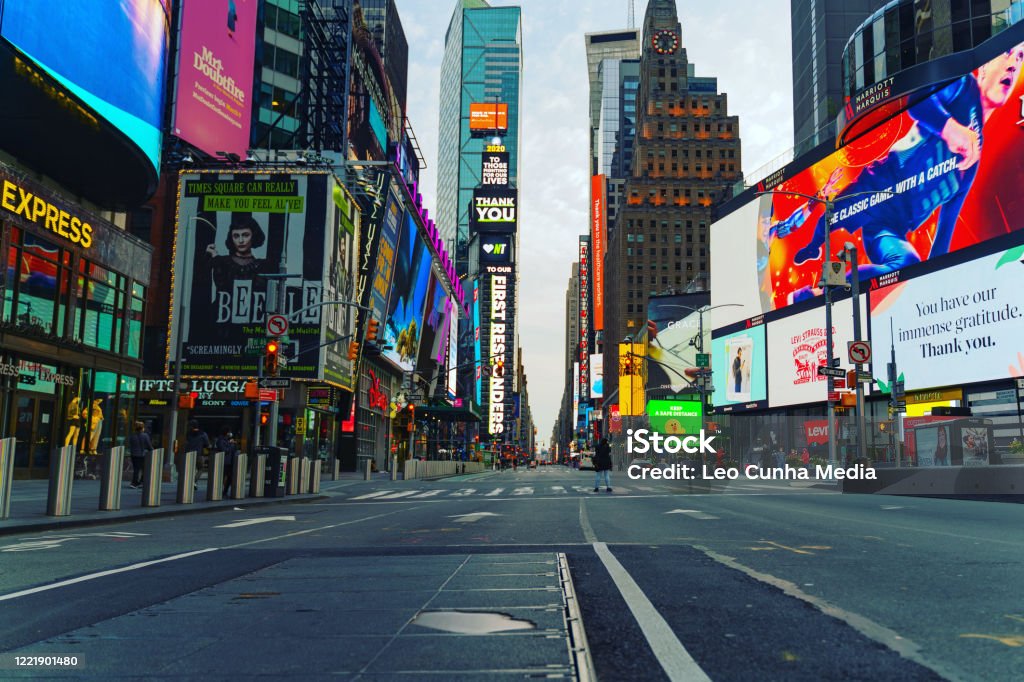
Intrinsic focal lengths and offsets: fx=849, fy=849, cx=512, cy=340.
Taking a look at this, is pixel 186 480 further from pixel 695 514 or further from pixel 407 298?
pixel 407 298

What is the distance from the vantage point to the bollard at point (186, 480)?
19969 millimetres

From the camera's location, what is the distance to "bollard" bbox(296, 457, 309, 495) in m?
26.9

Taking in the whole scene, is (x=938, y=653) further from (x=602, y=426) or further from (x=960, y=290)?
(x=602, y=426)

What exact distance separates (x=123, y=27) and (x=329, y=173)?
58.8 feet

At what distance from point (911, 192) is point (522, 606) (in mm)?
61090

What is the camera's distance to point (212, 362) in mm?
48062

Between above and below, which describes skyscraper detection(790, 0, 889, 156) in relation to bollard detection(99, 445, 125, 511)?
above

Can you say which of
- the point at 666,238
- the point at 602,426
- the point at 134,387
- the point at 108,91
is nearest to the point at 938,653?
the point at 108,91

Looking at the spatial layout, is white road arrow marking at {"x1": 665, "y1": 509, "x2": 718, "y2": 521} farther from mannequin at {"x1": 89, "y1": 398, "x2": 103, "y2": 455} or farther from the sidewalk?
mannequin at {"x1": 89, "y1": 398, "x2": 103, "y2": 455}

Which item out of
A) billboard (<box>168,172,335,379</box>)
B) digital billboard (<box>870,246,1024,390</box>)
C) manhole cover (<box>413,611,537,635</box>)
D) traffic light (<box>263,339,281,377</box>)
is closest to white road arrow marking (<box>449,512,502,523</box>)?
manhole cover (<box>413,611,537,635</box>)

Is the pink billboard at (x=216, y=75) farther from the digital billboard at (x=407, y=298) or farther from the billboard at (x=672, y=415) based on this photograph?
the billboard at (x=672, y=415)

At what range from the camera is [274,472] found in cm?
2442

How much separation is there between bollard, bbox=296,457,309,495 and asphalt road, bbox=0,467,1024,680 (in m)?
14.4

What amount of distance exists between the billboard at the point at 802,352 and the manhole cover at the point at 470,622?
64361 millimetres
